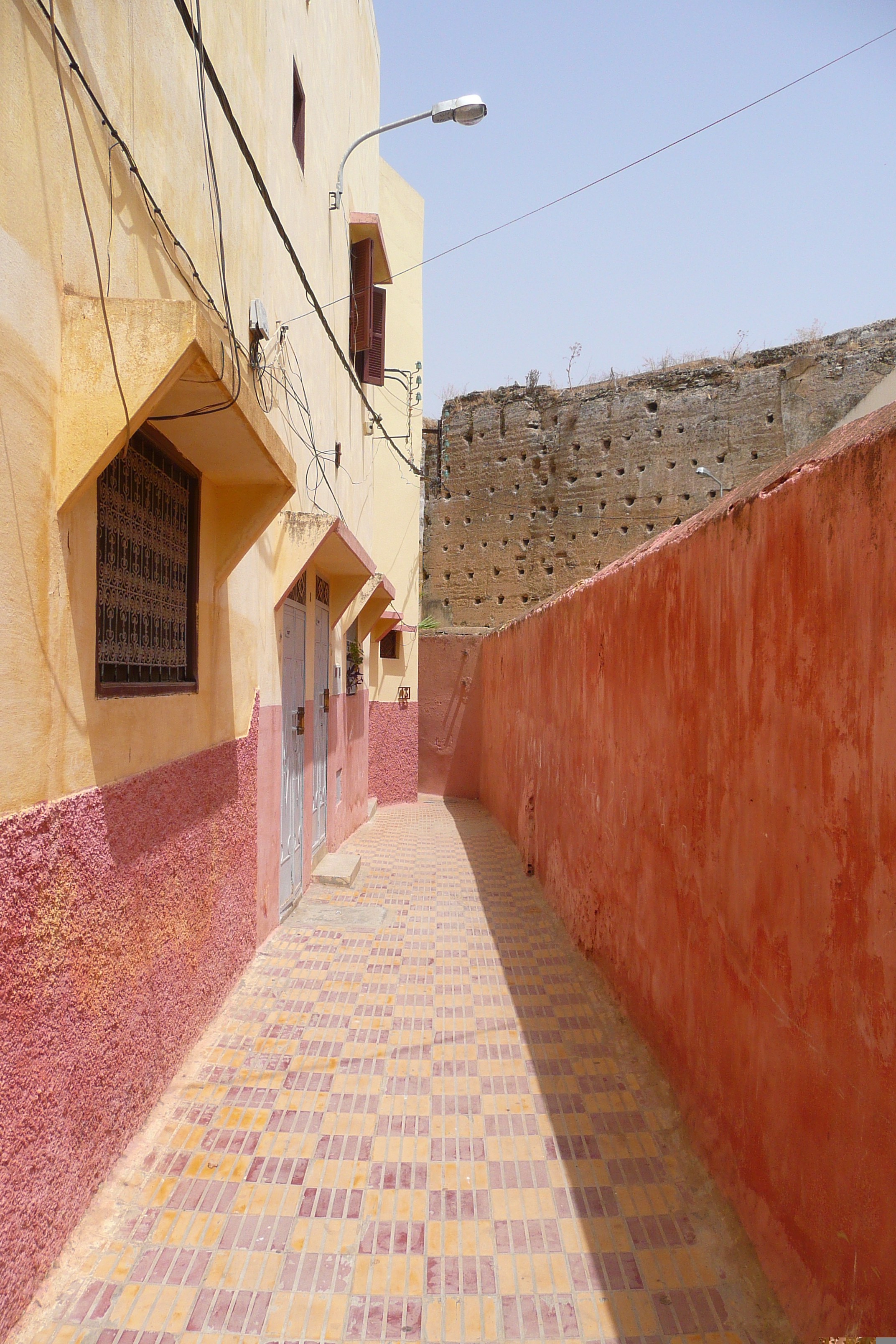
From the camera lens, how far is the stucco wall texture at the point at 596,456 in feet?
52.7

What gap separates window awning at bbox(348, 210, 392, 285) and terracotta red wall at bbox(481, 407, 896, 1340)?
256 inches

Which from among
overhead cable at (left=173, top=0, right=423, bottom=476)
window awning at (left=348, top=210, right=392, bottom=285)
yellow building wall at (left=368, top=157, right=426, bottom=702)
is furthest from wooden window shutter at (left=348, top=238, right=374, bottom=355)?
yellow building wall at (left=368, top=157, right=426, bottom=702)

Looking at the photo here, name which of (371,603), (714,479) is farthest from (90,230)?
(714,479)

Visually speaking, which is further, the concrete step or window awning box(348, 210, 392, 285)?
window awning box(348, 210, 392, 285)

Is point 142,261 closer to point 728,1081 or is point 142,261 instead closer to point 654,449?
point 728,1081

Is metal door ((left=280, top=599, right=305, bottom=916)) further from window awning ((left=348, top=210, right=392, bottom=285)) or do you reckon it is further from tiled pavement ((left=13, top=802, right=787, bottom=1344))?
window awning ((left=348, top=210, right=392, bottom=285))

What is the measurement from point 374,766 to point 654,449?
10.0m

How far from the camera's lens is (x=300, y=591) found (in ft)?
22.0

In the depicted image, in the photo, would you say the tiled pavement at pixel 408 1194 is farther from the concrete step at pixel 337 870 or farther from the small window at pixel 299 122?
the small window at pixel 299 122

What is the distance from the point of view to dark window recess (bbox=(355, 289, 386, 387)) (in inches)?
372

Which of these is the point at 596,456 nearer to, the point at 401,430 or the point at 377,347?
the point at 401,430

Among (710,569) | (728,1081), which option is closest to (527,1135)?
(728,1081)

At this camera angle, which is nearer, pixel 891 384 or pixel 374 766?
pixel 891 384

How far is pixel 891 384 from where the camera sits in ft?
31.6
